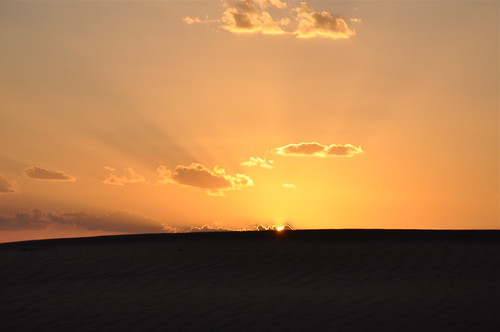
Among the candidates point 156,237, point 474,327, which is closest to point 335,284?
point 474,327

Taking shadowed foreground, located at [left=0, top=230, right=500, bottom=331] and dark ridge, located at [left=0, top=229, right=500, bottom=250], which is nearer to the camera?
shadowed foreground, located at [left=0, top=230, right=500, bottom=331]

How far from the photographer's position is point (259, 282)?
14539 mm

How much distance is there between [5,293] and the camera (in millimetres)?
13984

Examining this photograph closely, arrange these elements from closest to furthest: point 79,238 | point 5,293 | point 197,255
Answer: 1. point 5,293
2. point 197,255
3. point 79,238

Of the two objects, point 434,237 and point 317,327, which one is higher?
point 434,237

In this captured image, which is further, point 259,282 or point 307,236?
point 307,236

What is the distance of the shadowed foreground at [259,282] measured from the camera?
11219 millimetres

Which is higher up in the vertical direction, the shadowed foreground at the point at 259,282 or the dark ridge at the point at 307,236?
the dark ridge at the point at 307,236

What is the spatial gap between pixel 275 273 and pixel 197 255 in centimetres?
304

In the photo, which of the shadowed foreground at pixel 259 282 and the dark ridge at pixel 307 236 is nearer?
the shadowed foreground at pixel 259 282

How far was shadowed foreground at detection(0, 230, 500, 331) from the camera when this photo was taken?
11.2m

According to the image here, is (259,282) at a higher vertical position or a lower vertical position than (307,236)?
lower

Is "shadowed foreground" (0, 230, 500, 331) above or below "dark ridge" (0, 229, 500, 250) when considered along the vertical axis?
below

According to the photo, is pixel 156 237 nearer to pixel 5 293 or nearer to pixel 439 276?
pixel 5 293
